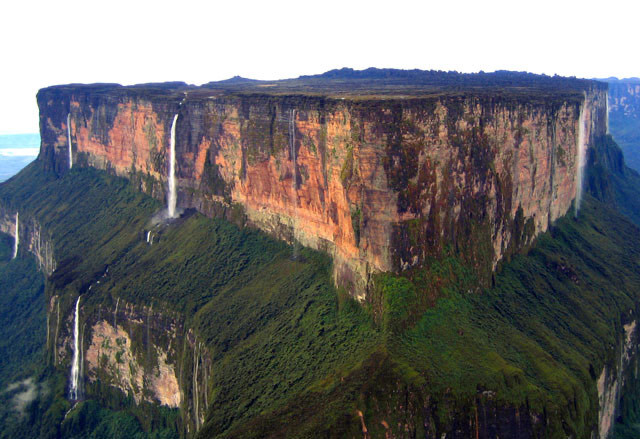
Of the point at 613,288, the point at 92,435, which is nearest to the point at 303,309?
the point at 92,435

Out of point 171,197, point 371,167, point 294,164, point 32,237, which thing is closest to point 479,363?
point 371,167

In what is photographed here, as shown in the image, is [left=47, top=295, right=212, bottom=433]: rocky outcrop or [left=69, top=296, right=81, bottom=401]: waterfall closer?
[left=47, top=295, right=212, bottom=433]: rocky outcrop

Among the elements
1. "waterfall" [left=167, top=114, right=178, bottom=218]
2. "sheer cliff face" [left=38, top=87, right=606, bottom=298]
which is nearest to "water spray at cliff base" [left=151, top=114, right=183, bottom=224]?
"waterfall" [left=167, top=114, right=178, bottom=218]

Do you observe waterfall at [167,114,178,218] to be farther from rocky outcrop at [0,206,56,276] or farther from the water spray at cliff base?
rocky outcrop at [0,206,56,276]

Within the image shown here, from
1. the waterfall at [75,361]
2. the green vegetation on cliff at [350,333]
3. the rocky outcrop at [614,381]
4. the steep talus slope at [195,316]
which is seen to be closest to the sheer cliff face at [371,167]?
the green vegetation on cliff at [350,333]

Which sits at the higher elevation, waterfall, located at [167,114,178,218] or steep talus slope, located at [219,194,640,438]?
waterfall, located at [167,114,178,218]

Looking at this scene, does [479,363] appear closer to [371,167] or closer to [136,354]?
[371,167]

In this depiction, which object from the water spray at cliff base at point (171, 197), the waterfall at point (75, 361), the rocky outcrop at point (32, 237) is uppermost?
the water spray at cliff base at point (171, 197)

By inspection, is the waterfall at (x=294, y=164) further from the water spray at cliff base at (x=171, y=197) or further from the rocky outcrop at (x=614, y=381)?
the rocky outcrop at (x=614, y=381)
